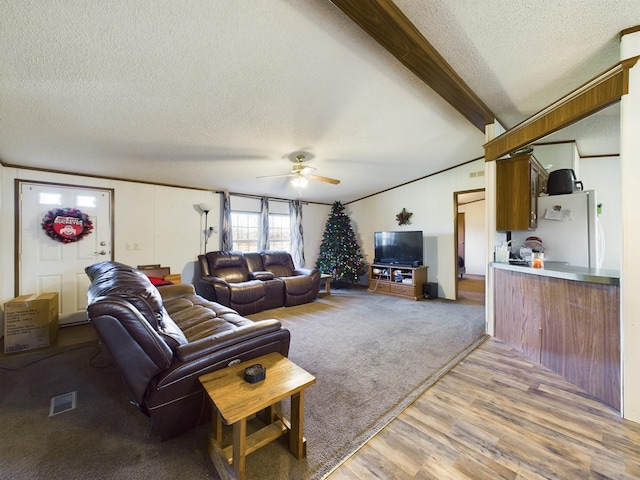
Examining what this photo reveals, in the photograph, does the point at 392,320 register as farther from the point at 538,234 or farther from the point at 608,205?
the point at 608,205

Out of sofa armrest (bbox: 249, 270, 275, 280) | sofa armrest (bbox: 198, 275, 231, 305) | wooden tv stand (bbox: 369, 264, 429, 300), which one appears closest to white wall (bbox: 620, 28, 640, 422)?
wooden tv stand (bbox: 369, 264, 429, 300)

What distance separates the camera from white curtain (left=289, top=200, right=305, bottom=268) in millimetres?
6367

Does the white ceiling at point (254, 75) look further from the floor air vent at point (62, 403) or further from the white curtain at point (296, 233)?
the white curtain at point (296, 233)

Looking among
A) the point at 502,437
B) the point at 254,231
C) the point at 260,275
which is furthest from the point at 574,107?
the point at 254,231

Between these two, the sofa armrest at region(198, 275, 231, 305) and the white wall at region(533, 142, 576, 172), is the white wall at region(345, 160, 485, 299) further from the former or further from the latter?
the sofa armrest at region(198, 275, 231, 305)

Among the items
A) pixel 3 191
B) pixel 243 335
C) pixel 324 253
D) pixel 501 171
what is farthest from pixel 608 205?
pixel 3 191

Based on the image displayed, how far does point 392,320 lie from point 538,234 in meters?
2.25

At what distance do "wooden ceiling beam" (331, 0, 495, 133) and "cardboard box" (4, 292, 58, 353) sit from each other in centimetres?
421

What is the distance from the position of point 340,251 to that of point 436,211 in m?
2.37

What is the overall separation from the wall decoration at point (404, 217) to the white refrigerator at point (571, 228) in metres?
2.72

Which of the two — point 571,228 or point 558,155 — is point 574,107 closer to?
point 571,228

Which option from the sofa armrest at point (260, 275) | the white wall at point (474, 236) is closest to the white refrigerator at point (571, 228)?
the sofa armrest at point (260, 275)

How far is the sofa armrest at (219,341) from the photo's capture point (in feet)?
4.92

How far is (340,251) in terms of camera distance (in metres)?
6.39
